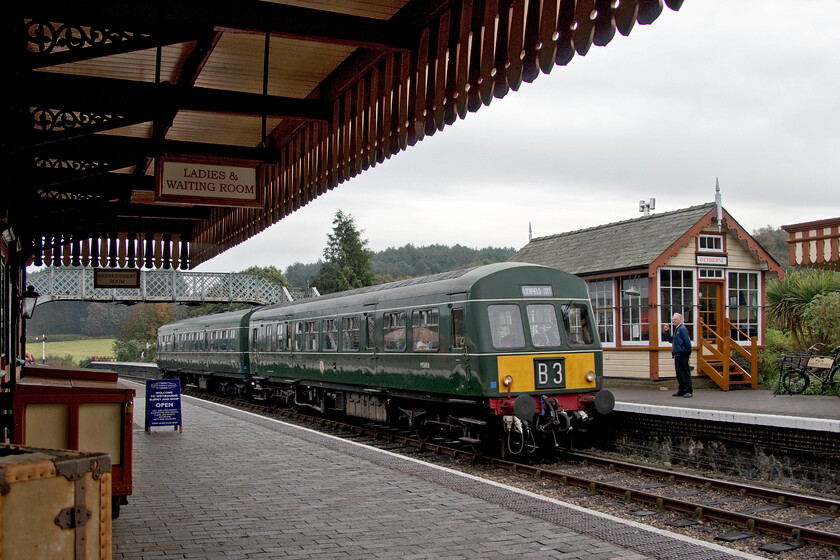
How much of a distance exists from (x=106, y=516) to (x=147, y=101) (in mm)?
4294

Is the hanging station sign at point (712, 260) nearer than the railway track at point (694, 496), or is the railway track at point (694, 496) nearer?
the railway track at point (694, 496)

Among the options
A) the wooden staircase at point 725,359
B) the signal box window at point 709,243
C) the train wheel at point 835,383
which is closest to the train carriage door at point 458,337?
the wooden staircase at point 725,359

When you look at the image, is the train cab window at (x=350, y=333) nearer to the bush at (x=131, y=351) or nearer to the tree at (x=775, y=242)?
the tree at (x=775, y=242)

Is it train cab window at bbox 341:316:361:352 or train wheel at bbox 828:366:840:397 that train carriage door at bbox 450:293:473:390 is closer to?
train cab window at bbox 341:316:361:352

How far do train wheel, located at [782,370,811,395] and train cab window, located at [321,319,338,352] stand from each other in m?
8.56

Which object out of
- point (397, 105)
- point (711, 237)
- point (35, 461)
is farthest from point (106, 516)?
point (711, 237)

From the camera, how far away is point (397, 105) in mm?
6543

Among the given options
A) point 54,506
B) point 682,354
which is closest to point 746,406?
point 682,354

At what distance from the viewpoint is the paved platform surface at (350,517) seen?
20.2 feet

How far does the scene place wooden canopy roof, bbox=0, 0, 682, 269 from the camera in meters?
4.94

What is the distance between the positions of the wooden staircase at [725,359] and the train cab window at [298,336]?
8782 mm

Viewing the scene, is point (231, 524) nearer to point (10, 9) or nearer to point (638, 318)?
point (10, 9)

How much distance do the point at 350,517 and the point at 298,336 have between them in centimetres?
1180

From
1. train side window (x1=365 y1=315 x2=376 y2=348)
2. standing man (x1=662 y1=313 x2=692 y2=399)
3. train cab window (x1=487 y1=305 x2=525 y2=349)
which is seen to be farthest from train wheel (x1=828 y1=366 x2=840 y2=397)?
train side window (x1=365 y1=315 x2=376 y2=348)
